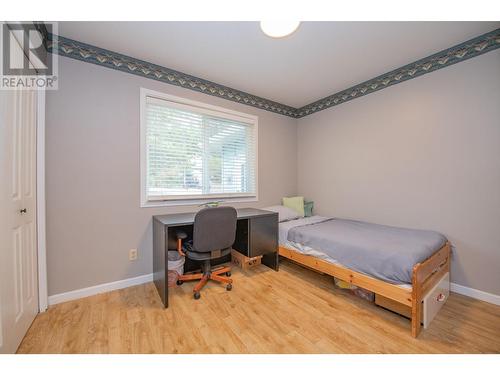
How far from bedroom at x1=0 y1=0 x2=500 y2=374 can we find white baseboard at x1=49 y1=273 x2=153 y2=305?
0.02m

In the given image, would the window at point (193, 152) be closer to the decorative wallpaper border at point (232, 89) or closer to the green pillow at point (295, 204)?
the decorative wallpaper border at point (232, 89)

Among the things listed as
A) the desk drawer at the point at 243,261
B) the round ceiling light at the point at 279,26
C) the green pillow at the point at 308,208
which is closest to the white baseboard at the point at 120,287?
the desk drawer at the point at 243,261

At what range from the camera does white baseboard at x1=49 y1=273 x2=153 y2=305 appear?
1.75m

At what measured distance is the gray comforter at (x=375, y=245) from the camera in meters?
1.49

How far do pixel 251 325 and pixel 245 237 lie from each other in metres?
0.96

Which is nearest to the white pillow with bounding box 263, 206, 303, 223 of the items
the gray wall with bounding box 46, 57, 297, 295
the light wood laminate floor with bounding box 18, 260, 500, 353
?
the light wood laminate floor with bounding box 18, 260, 500, 353

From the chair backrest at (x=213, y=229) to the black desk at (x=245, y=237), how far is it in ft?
0.44

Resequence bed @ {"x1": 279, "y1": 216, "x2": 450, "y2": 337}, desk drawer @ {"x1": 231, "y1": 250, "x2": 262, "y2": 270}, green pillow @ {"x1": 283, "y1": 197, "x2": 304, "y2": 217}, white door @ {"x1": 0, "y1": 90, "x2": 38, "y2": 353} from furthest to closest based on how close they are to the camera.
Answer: green pillow @ {"x1": 283, "y1": 197, "x2": 304, "y2": 217}, desk drawer @ {"x1": 231, "y1": 250, "x2": 262, "y2": 270}, bed @ {"x1": 279, "y1": 216, "x2": 450, "y2": 337}, white door @ {"x1": 0, "y1": 90, "x2": 38, "y2": 353}

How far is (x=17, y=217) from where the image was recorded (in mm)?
1287

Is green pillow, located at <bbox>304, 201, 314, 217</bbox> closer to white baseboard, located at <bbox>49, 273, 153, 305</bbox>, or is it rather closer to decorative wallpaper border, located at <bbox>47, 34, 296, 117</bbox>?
decorative wallpaper border, located at <bbox>47, 34, 296, 117</bbox>

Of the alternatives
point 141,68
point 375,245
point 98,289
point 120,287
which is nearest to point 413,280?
point 375,245

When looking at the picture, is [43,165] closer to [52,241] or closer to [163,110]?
[52,241]
